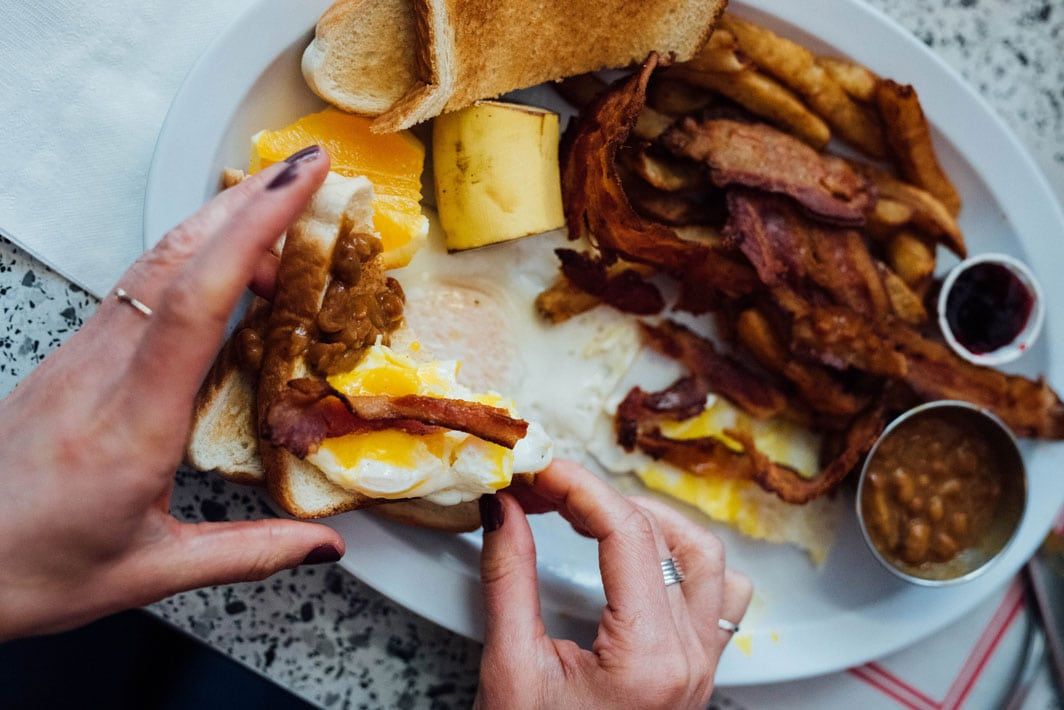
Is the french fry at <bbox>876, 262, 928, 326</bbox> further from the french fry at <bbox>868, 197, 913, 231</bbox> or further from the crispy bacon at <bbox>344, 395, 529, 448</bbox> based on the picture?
the crispy bacon at <bbox>344, 395, 529, 448</bbox>

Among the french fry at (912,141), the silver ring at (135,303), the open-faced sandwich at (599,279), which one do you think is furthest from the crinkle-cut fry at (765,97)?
the silver ring at (135,303)

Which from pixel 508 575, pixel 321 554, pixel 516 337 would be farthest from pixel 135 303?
pixel 516 337

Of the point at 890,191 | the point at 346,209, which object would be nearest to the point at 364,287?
the point at 346,209

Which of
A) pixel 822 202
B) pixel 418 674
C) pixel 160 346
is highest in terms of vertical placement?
pixel 822 202

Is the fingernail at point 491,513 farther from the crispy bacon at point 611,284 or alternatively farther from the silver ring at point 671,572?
the crispy bacon at point 611,284

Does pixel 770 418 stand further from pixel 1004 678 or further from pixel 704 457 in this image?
pixel 1004 678
